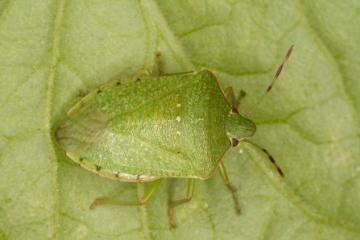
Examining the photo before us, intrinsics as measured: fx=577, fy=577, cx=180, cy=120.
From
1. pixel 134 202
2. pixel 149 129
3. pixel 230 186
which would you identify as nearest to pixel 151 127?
pixel 149 129

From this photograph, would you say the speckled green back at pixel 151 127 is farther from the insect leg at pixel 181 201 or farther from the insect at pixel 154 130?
the insect leg at pixel 181 201

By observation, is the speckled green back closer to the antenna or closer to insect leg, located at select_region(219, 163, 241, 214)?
insect leg, located at select_region(219, 163, 241, 214)

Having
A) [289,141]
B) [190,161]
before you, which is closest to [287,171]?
[289,141]

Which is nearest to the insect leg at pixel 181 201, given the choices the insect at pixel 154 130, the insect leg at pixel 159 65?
the insect at pixel 154 130

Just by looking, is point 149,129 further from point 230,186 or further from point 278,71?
point 278,71

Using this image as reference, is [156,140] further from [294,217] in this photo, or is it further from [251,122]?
[294,217]
